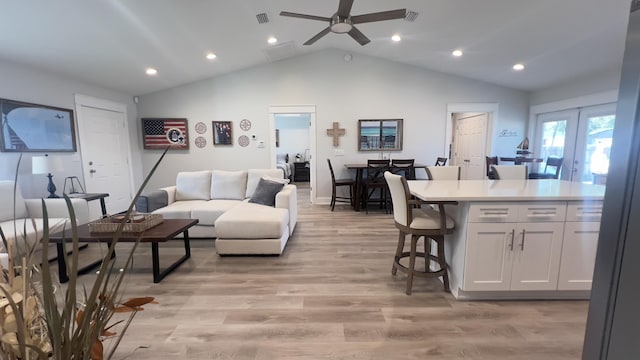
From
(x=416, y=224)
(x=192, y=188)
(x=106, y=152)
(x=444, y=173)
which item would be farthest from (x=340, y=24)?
(x=106, y=152)

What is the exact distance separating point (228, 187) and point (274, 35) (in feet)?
8.35

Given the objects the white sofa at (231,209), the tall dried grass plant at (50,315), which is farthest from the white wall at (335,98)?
the tall dried grass plant at (50,315)

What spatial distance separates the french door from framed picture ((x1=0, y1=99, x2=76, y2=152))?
7677 mm

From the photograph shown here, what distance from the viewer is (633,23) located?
65cm

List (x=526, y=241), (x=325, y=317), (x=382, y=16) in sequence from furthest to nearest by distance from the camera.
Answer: (x=382, y=16) < (x=526, y=241) < (x=325, y=317)

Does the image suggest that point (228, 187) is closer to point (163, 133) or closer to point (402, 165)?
point (163, 133)

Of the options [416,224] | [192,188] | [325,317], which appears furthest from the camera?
[192,188]

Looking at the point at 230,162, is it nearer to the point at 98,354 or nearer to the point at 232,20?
the point at 232,20

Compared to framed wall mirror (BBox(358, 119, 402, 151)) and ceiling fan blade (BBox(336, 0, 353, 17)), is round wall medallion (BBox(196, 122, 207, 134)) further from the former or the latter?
ceiling fan blade (BBox(336, 0, 353, 17))

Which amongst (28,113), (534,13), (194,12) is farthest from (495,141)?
(28,113)

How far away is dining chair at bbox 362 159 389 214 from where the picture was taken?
5082 millimetres

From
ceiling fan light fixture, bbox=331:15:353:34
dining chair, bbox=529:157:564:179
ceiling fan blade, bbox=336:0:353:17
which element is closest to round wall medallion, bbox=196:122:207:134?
ceiling fan light fixture, bbox=331:15:353:34

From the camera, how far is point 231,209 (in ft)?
→ 11.9

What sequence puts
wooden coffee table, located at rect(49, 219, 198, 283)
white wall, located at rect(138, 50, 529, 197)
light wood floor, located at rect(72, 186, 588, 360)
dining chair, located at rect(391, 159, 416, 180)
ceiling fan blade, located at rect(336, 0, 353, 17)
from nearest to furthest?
light wood floor, located at rect(72, 186, 588, 360) → wooden coffee table, located at rect(49, 219, 198, 283) → ceiling fan blade, located at rect(336, 0, 353, 17) → dining chair, located at rect(391, 159, 416, 180) → white wall, located at rect(138, 50, 529, 197)
